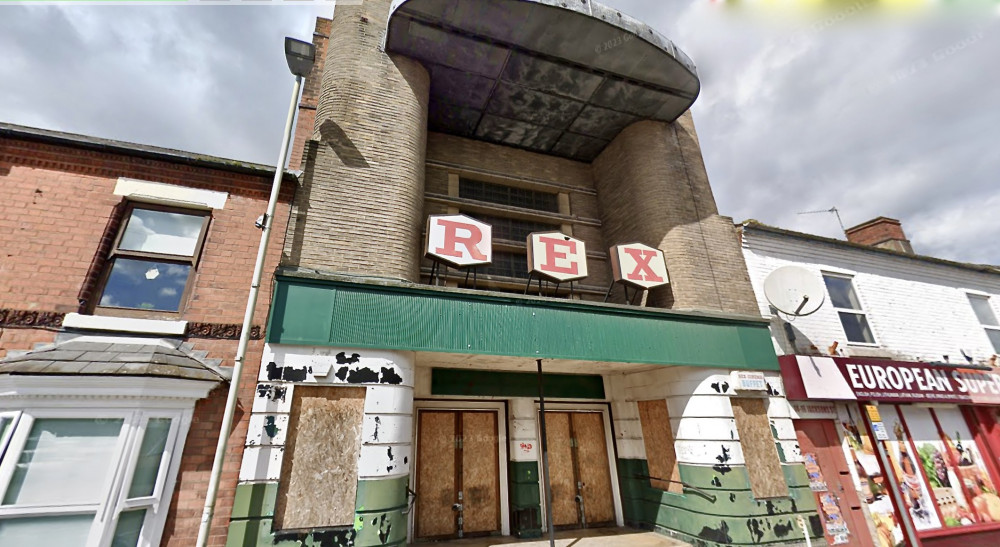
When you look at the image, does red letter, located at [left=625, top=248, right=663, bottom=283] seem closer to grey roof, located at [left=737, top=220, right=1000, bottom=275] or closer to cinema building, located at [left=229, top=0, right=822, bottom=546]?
cinema building, located at [left=229, top=0, right=822, bottom=546]

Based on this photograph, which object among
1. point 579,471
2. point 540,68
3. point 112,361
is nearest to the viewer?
point 112,361

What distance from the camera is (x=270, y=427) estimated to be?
6195mm

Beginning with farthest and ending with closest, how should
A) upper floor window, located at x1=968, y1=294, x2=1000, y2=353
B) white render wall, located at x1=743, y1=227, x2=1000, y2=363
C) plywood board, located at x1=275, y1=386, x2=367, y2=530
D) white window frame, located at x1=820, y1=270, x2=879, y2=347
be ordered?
1. upper floor window, located at x1=968, y1=294, x2=1000, y2=353
2. white window frame, located at x1=820, y1=270, x2=879, y2=347
3. white render wall, located at x1=743, y1=227, x2=1000, y2=363
4. plywood board, located at x1=275, y1=386, x2=367, y2=530

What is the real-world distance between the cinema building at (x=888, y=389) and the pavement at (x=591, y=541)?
4.18 metres

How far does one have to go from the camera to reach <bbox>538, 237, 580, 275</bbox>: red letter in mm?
9586

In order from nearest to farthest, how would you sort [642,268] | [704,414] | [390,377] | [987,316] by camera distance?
[390,377]
[704,414]
[642,268]
[987,316]

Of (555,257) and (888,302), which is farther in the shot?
(888,302)

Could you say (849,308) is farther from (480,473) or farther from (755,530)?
(480,473)

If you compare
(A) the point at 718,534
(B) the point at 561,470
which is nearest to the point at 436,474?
(B) the point at 561,470

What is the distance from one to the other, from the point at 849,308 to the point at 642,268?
8.10 metres

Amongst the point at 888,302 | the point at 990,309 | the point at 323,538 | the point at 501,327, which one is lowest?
the point at 323,538

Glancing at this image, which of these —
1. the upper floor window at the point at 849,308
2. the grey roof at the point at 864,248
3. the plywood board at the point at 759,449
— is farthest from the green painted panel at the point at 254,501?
the upper floor window at the point at 849,308

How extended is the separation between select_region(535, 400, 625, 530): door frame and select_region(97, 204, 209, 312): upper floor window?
8.33m

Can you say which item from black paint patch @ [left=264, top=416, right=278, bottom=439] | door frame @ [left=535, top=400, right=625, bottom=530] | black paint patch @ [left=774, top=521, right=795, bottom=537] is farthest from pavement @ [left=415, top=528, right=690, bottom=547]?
black paint patch @ [left=264, top=416, right=278, bottom=439]
